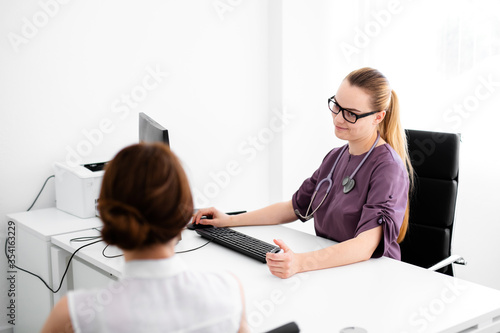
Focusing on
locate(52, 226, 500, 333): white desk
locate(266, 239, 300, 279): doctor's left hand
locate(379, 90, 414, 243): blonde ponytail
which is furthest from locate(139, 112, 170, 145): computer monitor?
locate(379, 90, 414, 243): blonde ponytail

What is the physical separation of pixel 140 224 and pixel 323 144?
9.31 ft

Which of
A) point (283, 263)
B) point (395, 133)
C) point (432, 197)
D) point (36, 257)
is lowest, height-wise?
point (36, 257)

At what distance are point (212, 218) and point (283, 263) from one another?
618 mm

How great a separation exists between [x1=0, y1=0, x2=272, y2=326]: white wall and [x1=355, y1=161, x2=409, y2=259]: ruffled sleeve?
1221 mm

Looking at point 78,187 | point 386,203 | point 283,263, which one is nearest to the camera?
point 283,263

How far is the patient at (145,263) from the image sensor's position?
943 mm

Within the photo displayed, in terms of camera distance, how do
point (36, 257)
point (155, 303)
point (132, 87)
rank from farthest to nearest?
1. point (132, 87)
2. point (36, 257)
3. point (155, 303)

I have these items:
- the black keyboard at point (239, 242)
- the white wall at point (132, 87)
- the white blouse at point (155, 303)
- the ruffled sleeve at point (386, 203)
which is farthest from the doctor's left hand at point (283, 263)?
the white wall at point (132, 87)

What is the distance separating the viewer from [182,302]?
100cm

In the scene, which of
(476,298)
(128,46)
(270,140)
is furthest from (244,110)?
(476,298)

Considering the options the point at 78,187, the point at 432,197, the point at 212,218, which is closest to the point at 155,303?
the point at 212,218

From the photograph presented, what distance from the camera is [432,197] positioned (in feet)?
7.29

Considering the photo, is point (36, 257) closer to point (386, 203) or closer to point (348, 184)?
point (348, 184)

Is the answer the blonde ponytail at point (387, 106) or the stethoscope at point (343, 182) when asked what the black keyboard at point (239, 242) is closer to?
the stethoscope at point (343, 182)
